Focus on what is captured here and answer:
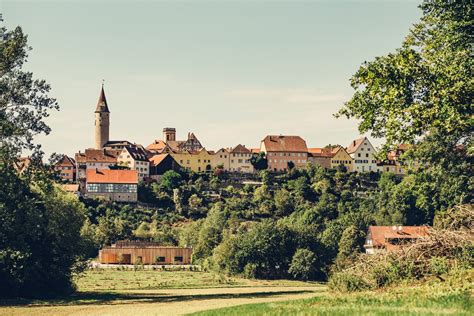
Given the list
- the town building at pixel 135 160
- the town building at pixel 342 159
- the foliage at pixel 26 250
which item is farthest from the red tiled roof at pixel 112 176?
the foliage at pixel 26 250

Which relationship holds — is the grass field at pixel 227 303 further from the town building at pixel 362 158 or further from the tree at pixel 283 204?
the town building at pixel 362 158

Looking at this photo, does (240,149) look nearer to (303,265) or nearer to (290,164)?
(290,164)

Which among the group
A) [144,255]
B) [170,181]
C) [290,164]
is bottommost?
[144,255]

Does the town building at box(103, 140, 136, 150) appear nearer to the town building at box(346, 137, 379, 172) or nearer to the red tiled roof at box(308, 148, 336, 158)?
the red tiled roof at box(308, 148, 336, 158)

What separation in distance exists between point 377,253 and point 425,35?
9899 mm

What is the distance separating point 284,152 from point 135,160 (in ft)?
119

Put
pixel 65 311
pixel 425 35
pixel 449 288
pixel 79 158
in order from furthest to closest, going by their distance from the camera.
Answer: pixel 79 158
pixel 65 311
pixel 425 35
pixel 449 288

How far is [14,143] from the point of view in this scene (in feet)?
115

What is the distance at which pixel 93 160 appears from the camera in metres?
168

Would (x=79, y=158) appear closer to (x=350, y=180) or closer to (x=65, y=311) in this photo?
(x=350, y=180)

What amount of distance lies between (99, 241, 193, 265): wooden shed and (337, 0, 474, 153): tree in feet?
215

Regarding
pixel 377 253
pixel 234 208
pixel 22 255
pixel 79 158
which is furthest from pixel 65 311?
pixel 79 158

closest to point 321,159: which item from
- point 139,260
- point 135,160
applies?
point 135,160

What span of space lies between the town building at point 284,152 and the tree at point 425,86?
469ft
